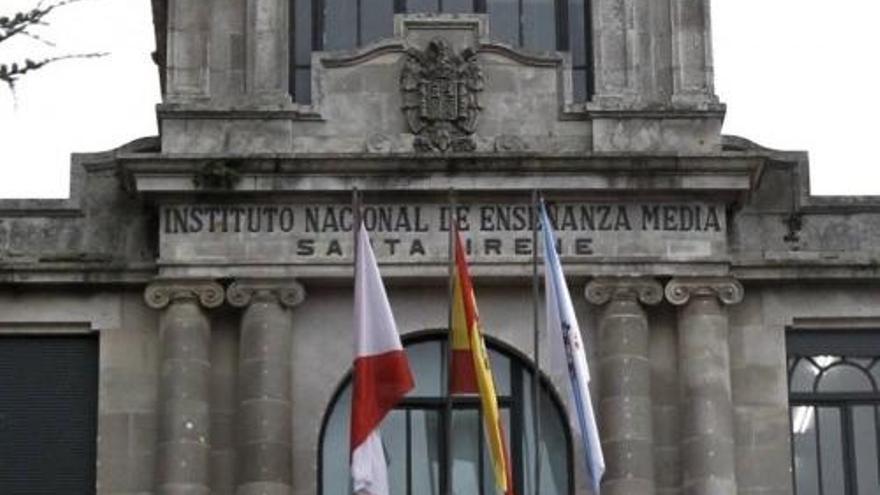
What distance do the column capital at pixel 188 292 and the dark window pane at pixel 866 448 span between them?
28.0 ft

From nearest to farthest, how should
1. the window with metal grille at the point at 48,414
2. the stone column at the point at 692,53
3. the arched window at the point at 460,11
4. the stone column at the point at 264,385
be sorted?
1. the stone column at the point at 264,385
2. the window with metal grille at the point at 48,414
3. the stone column at the point at 692,53
4. the arched window at the point at 460,11

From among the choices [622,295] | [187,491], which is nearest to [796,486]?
[622,295]

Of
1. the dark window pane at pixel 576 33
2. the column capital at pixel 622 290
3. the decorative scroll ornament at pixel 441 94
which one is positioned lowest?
the column capital at pixel 622 290

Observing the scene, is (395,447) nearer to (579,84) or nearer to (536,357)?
(536,357)

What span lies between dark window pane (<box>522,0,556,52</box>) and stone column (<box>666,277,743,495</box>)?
4.22 metres

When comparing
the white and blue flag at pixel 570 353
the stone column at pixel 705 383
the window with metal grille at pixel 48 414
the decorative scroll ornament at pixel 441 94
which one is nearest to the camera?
the white and blue flag at pixel 570 353

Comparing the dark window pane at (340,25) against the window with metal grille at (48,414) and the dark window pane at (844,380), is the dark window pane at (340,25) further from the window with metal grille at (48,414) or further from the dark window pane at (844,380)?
the dark window pane at (844,380)

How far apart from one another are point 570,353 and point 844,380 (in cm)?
501

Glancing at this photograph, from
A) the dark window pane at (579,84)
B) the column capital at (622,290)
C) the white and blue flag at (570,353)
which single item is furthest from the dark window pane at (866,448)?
the dark window pane at (579,84)

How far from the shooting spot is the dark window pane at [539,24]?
31109 millimetres

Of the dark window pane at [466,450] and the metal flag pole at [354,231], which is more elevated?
the metal flag pole at [354,231]

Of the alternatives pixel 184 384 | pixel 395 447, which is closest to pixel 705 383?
pixel 395 447

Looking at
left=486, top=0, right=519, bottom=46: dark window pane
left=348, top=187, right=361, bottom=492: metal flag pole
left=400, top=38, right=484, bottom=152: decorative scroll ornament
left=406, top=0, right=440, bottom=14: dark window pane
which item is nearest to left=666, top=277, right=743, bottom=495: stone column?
left=400, top=38, right=484, bottom=152: decorative scroll ornament

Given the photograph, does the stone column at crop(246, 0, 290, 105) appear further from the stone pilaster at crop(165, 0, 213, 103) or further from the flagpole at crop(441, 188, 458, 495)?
the flagpole at crop(441, 188, 458, 495)
